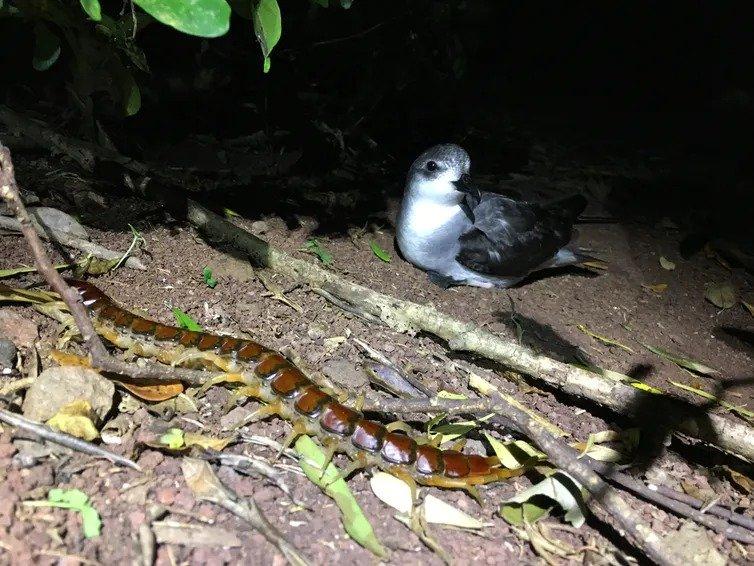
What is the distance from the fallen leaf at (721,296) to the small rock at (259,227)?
311cm

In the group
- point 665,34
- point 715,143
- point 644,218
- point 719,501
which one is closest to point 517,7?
point 665,34

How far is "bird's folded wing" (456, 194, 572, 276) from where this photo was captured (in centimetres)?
441

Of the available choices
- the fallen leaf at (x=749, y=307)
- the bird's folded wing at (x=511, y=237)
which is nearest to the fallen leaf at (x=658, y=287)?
the fallen leaf at (x=749, y=307)

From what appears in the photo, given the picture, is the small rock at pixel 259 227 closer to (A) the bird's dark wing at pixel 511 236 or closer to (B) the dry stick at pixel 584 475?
(A) the bird's dark wing at pixel 511 236

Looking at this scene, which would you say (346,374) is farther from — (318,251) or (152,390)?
(318,251)

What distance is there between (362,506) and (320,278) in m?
1.48

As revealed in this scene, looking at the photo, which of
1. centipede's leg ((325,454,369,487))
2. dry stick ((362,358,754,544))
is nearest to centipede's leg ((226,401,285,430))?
centipede's leg ((325,454,369,487))

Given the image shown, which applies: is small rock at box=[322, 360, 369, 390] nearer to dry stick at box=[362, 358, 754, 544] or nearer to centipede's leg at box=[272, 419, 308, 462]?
centipede's leg at box=[272, 419, 308, 462]

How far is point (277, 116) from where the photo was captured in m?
5.65

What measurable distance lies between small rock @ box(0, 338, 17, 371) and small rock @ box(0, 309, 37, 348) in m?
0.07

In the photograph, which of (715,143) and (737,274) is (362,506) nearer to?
(737,274)

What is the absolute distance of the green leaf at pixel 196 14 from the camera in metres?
2.15

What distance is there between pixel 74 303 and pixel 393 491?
4.54 ft

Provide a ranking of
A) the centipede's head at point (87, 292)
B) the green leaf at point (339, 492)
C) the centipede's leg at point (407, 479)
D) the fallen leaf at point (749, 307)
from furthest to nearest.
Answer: the fallen leaf at point (749, 307)
the centipede's head at point (87, 292)
the centipede's leg at point (407, 479)
the green leaf at point (339, 492)
